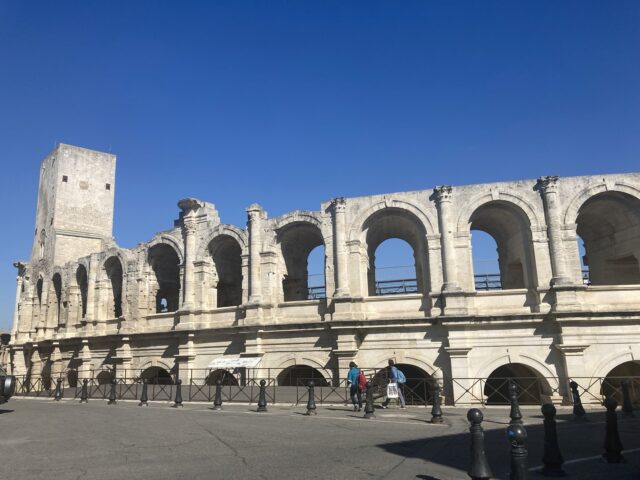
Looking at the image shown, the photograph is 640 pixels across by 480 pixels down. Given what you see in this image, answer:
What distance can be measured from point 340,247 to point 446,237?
4051 millimetres

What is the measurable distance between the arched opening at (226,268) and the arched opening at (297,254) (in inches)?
99.6

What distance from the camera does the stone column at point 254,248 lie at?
841 inches

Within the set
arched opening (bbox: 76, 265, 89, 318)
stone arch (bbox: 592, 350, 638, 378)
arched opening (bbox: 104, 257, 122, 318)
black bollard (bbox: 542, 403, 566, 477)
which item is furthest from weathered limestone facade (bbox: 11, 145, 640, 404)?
black bollard (bbox: 542, 403, 566, 477)

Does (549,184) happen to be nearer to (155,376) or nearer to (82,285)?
(155,376)

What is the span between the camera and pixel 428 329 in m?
19.0

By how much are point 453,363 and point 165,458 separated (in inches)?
487

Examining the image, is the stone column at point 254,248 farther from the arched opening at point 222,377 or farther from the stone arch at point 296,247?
the arched opening at point 222,377

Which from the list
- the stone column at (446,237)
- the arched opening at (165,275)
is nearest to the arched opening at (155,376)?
the arched opening at (165,275)

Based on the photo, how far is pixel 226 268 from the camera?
25.1 metres

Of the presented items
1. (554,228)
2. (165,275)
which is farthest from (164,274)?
(554,228)

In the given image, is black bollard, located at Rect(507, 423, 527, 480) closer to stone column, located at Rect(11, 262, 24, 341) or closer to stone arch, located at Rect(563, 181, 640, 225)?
stone arch, located at Rect(563, 181, 640, 225)

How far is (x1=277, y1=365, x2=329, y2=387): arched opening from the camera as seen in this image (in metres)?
20.7

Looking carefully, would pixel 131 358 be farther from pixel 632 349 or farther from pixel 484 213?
pixel 632 349

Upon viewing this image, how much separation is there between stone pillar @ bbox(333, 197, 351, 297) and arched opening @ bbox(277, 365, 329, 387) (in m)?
3.64
